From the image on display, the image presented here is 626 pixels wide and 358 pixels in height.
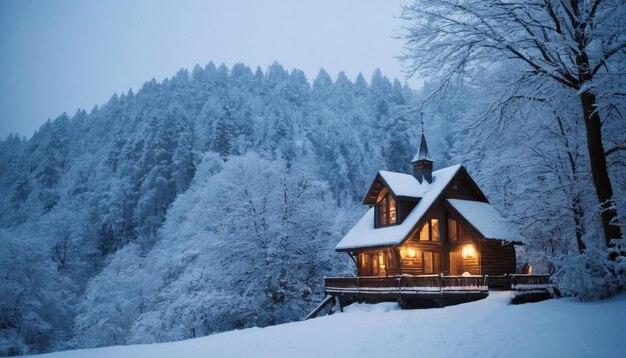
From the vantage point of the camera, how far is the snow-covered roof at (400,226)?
1078 inches

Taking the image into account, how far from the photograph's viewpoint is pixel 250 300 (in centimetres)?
3356

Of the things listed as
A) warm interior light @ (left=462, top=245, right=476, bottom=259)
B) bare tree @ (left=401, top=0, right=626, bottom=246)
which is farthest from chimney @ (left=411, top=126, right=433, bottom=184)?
bare tree @ (left=401, top=0, right=626, bottom=246)

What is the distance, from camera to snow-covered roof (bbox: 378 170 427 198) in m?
29.6

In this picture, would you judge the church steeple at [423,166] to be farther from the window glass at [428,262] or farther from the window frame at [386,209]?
the window glass at [428,262]

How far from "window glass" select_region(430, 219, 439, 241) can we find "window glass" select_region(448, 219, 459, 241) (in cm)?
88

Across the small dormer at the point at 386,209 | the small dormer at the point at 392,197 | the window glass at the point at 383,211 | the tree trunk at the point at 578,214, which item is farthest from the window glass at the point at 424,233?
the tree trunk at the point at 578,214

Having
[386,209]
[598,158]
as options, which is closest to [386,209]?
[386,209]

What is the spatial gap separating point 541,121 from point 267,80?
92.3 m

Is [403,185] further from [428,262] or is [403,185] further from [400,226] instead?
[428,262]

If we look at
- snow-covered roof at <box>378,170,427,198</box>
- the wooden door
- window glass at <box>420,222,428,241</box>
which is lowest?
the wooden door

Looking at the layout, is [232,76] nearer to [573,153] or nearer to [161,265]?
[161,265]

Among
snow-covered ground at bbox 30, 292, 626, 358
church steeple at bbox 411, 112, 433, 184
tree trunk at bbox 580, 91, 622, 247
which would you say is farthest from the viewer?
church steeple at bbox 411, 112, 433, 184

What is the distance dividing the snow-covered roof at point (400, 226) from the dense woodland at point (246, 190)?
Answer: 145 inches

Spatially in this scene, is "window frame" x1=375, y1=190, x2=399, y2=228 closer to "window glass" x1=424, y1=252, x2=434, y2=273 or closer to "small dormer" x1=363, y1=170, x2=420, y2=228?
"small dormer" x1=363, y1=170, x2=420, y2=228
